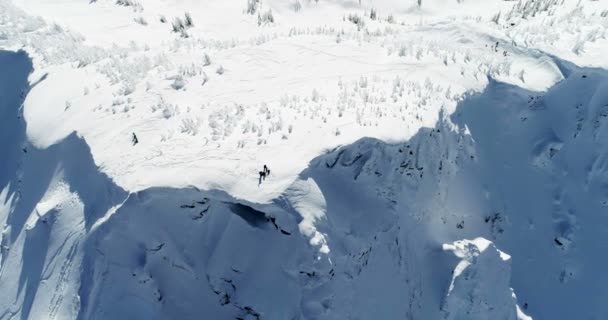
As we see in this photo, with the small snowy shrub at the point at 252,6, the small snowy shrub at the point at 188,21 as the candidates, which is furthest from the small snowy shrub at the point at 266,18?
the small snowy shrub at the point at 188,21

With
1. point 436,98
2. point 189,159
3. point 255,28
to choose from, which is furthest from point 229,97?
point 255,28

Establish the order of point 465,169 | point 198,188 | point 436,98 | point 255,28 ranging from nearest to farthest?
point 198,188 < point 436,98 < point 465,169 < point 255,28

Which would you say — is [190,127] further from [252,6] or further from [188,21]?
[252,6]

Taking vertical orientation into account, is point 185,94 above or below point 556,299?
above

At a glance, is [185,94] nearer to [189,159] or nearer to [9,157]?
[189,159]

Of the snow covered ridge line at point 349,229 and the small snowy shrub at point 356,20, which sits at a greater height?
the small snowy shrub at point 356,20

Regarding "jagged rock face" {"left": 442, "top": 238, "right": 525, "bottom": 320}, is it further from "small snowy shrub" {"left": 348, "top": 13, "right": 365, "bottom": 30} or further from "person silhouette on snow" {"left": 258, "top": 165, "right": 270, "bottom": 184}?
"small snowy shrub" {"left": 348, "top": 13, "right": 365, "bottom": 30}

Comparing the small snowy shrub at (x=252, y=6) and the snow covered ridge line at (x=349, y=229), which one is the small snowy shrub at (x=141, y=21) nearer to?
the small snowy shrub at (x=252, y=6)
